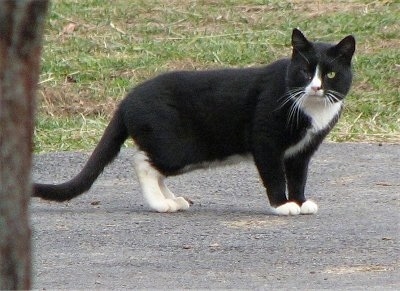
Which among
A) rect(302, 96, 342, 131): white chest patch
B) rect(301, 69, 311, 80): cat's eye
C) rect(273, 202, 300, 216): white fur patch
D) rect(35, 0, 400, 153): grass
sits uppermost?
rect(301, 69, 311, 80): cat's eye

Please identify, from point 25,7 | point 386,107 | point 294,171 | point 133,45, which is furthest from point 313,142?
point 133,45

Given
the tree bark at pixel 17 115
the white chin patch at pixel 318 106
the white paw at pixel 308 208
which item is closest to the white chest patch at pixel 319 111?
the white chin patch at pixel 318 106

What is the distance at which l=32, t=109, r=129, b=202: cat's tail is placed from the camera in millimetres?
6512

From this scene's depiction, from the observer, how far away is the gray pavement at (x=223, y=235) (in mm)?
4898

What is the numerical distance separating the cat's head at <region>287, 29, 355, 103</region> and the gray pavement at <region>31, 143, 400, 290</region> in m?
0.75

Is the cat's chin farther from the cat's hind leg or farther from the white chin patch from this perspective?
the cat's hind leg

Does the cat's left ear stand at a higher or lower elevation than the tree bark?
lower

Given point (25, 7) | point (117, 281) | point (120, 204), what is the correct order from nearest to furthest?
point (25, 7) < point (117, 281) < point (120, 204)

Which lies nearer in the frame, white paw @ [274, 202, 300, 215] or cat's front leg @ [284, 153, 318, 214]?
white paw @ [274, 202, 300, 215]

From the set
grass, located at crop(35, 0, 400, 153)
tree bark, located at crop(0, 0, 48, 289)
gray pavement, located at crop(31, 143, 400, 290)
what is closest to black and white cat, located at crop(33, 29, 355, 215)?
gray pavement, located at crop(31, 143, 400, 290)

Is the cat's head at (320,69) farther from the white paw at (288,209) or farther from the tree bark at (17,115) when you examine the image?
the tree bark at (17,115)

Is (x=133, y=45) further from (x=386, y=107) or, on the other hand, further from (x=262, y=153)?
(x=262, y=153)

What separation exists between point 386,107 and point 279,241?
4911mm

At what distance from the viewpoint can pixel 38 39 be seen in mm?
2010
